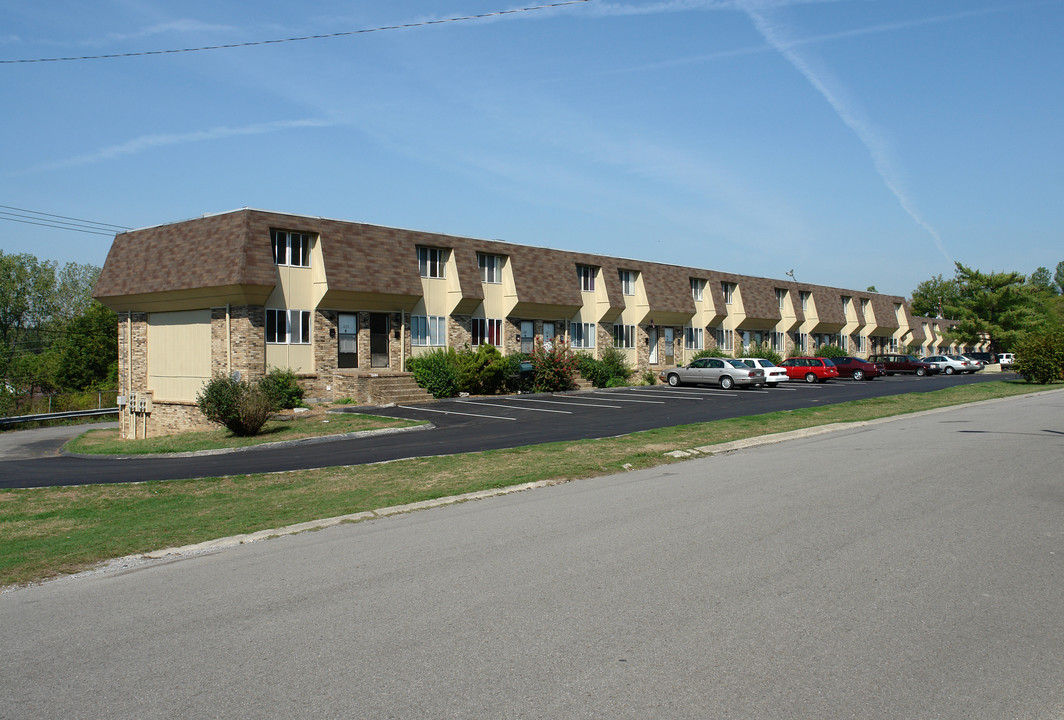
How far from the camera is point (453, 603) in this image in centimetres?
593

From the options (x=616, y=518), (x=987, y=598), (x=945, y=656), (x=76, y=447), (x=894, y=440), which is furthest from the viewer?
(x=76, y=447)

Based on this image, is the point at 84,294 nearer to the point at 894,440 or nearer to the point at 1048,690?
the point at 894,440

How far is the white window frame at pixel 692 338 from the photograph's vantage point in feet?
163

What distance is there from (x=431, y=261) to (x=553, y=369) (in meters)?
7.34

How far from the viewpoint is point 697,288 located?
167ft

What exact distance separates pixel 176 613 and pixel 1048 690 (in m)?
5.77

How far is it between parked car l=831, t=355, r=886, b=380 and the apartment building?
16369 millimetres

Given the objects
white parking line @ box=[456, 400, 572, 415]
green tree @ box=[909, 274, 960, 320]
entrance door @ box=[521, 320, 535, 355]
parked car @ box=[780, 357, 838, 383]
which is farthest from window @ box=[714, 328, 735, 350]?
green tree @ box=[909, 274, 960, 320]

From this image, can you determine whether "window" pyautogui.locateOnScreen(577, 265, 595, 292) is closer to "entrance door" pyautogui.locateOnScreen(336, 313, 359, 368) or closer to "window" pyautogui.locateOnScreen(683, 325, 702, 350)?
"window" pyautogui.locateOnScreen(683, 325, 702, 350)

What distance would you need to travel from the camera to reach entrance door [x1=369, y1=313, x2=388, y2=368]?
32594 mm

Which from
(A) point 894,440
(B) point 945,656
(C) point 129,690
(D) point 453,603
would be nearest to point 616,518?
(D) point 453,603

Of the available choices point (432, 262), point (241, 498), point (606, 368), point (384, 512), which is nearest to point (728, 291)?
point (606, 368)

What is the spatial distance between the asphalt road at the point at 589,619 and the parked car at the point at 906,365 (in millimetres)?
48997

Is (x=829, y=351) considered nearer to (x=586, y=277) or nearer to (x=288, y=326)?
(x=586, y=277)
